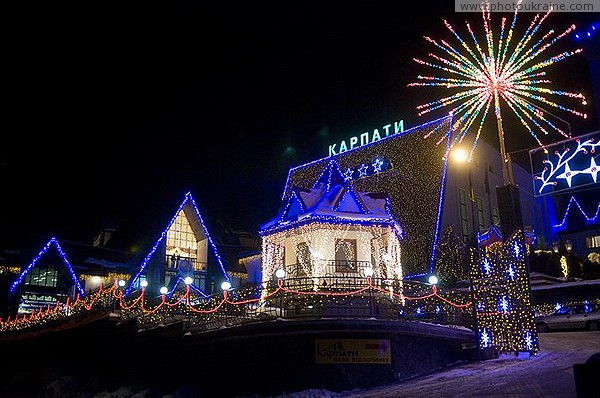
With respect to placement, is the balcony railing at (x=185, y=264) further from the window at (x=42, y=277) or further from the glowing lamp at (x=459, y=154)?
the glowing lamp at (x=459, y=154)

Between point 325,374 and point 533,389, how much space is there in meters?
5.60

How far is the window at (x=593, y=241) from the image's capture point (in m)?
49.4

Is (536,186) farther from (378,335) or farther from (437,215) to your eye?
(378,335)

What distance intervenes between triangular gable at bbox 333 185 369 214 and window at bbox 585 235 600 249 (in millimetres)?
34720

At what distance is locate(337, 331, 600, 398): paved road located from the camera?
11695 mm

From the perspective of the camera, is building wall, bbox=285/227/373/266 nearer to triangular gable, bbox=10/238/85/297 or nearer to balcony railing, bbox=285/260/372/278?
balcony railing, bbox=285/260/372/278

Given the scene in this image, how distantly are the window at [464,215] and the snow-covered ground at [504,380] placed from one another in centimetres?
1716

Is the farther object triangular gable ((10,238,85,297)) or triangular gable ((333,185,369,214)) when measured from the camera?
triangular gable ((10,238,85,297))

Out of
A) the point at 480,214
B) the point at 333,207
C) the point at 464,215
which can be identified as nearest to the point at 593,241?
the point at 480,214

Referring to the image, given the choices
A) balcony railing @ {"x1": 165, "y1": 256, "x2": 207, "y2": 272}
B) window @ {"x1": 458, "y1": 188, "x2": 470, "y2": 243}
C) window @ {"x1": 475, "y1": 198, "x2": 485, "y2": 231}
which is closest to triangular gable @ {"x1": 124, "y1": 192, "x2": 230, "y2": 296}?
balcony railing @ {"x1": 165, "y1": 256, "x2": 207, "y2": 272}

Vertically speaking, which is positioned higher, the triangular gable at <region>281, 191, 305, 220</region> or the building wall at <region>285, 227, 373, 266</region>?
the triangular gable at <region>281, 191, 305, 220</region>

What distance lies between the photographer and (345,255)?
23.7 metres

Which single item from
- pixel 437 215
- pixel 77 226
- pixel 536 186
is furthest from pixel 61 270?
pixel 536 186

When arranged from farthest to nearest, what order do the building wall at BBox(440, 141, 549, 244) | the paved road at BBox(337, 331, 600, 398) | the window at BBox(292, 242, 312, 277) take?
the building wall at BBox(440, 141, 549, 244) → the window at BBox(292, 242, 312, 277) → the paved road at BBox(337, 331, 600, 398)
